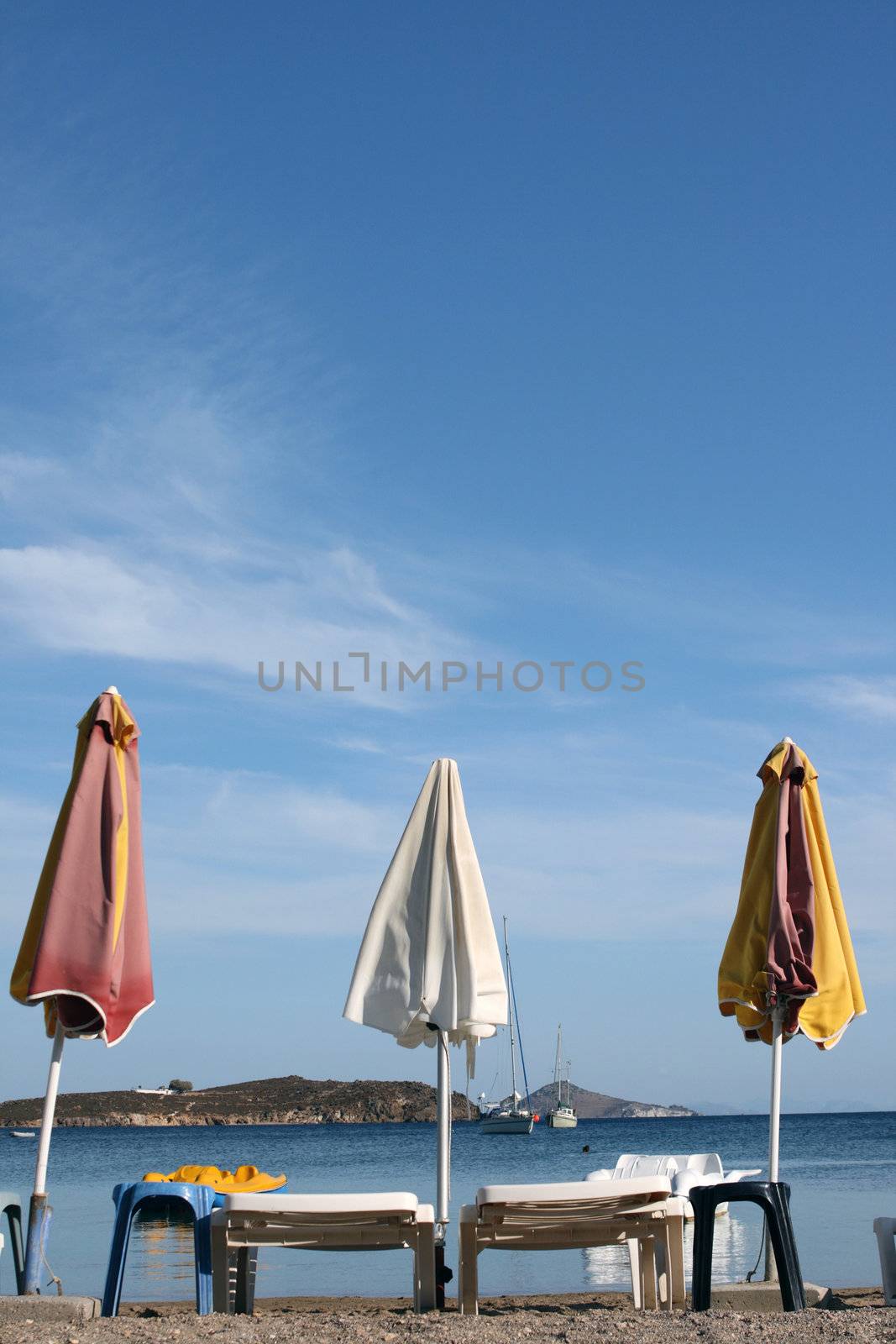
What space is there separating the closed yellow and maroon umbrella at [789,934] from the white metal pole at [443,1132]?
4.65 feet

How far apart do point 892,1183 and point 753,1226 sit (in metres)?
12.4

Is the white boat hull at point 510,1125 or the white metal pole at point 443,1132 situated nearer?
the white metal pole at point 443,1132

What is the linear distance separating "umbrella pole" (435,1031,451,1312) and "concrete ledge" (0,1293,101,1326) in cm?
143

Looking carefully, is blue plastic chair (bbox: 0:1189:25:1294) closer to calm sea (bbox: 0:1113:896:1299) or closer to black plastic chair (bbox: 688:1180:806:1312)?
calm sea (bbox: 0:1113:896:1299)

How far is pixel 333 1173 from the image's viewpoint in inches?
1177

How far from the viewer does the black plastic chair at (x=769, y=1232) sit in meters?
5.00

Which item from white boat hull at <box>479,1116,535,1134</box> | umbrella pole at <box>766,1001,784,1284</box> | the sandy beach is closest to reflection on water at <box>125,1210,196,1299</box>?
the sandy beach

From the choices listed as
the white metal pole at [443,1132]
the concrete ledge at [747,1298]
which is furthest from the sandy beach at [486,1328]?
the white metal pole at [443,1132]

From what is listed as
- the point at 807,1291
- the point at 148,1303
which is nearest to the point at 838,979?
the point at 807,1291

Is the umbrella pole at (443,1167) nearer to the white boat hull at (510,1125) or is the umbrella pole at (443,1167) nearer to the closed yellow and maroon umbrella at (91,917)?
the closed yellow and maroon umbrella at (91,917)

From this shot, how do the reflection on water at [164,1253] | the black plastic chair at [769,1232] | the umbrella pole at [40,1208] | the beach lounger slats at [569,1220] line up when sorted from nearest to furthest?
the umbrella pole at [40,1208] → the beach lounger slats at [569,1220] → the black plastic chair at [769,1232] → the reflection on water at [164,1253]

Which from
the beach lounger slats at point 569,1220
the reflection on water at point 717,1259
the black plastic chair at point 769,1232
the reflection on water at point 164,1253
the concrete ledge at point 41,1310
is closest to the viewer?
the concrete ledge at point 41,1310

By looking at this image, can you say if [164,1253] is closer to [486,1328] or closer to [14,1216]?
[14,1216]

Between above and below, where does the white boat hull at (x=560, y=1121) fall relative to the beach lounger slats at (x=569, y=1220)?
above
